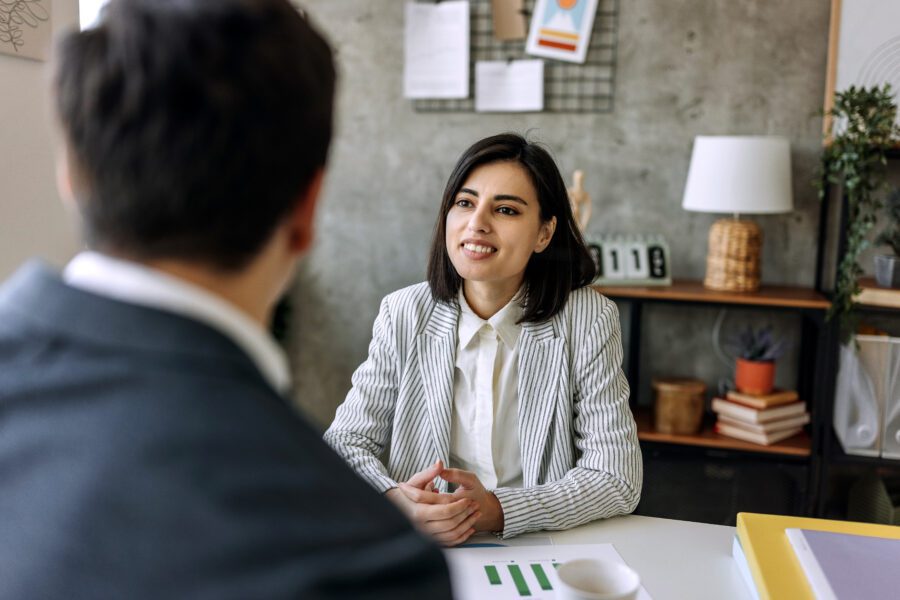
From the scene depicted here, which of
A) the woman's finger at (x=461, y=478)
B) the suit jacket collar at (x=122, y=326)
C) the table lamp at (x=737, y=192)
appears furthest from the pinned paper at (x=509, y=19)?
the suit jacket collar at (x=122, y=326)

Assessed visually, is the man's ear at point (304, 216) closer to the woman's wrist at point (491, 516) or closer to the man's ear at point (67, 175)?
the man's ear at point (67, 175)

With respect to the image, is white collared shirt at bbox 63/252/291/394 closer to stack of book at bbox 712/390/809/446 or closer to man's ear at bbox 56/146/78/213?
man's ear at bbox 56/146/78/213

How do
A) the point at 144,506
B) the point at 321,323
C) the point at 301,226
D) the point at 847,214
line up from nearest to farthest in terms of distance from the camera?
the point at 144,506, the point at 301,226, the point at 847,214, the point at 321,323

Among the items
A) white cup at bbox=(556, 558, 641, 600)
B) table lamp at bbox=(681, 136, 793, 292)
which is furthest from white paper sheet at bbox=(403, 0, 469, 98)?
white cup at bbox=(556, 558, 641, 600)

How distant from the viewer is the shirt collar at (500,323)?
1.63m

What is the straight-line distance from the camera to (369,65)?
3174 millimetres

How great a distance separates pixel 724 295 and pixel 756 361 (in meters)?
0.25

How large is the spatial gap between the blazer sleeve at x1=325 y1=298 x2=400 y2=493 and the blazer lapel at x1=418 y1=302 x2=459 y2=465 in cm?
6

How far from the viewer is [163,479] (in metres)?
0.42

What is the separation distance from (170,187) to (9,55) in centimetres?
146

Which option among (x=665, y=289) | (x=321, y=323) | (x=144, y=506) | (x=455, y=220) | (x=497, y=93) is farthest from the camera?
(x=321, y=323)

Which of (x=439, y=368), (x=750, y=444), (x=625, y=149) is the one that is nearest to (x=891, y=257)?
(x=750, y=444)

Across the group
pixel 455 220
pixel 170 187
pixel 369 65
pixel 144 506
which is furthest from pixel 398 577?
pixel 369 65

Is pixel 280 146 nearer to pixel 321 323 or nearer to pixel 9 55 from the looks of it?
pixel 9 55
